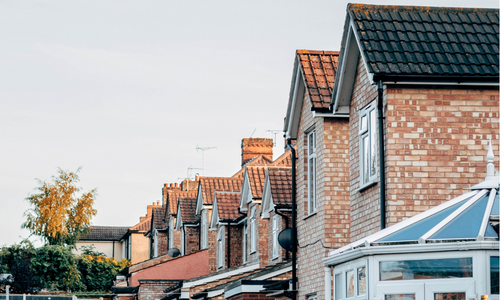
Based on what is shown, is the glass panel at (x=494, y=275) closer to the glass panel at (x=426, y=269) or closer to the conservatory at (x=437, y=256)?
the conservatory at (x=437, y=256)

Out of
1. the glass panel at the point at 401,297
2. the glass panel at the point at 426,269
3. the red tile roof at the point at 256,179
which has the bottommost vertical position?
the glass panel at the point at 401,297

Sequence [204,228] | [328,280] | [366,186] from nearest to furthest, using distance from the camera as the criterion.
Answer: [328,280] → [366,186] → [204,228]

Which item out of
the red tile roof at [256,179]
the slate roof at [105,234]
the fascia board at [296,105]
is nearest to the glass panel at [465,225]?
the fascia board at [296,105]

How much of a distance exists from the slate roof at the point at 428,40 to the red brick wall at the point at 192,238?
25.9 metres

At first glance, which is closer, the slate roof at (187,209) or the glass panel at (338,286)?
the glass panel at (338,286)

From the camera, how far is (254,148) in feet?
126

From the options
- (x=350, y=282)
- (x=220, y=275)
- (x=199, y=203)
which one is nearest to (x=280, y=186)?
(x=220, y=275)

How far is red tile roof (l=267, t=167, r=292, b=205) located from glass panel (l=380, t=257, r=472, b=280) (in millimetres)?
13254

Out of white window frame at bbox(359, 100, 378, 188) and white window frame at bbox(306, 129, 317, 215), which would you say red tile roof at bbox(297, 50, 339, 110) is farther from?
white window frame at bbox(359, 100, 378, 188)

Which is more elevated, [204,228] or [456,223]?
[204,228]

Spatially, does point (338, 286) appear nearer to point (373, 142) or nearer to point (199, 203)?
point (373, 142)

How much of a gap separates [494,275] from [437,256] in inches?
26.5

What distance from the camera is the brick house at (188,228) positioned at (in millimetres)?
38344

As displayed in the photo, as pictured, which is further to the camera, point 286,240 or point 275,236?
point 275,236
